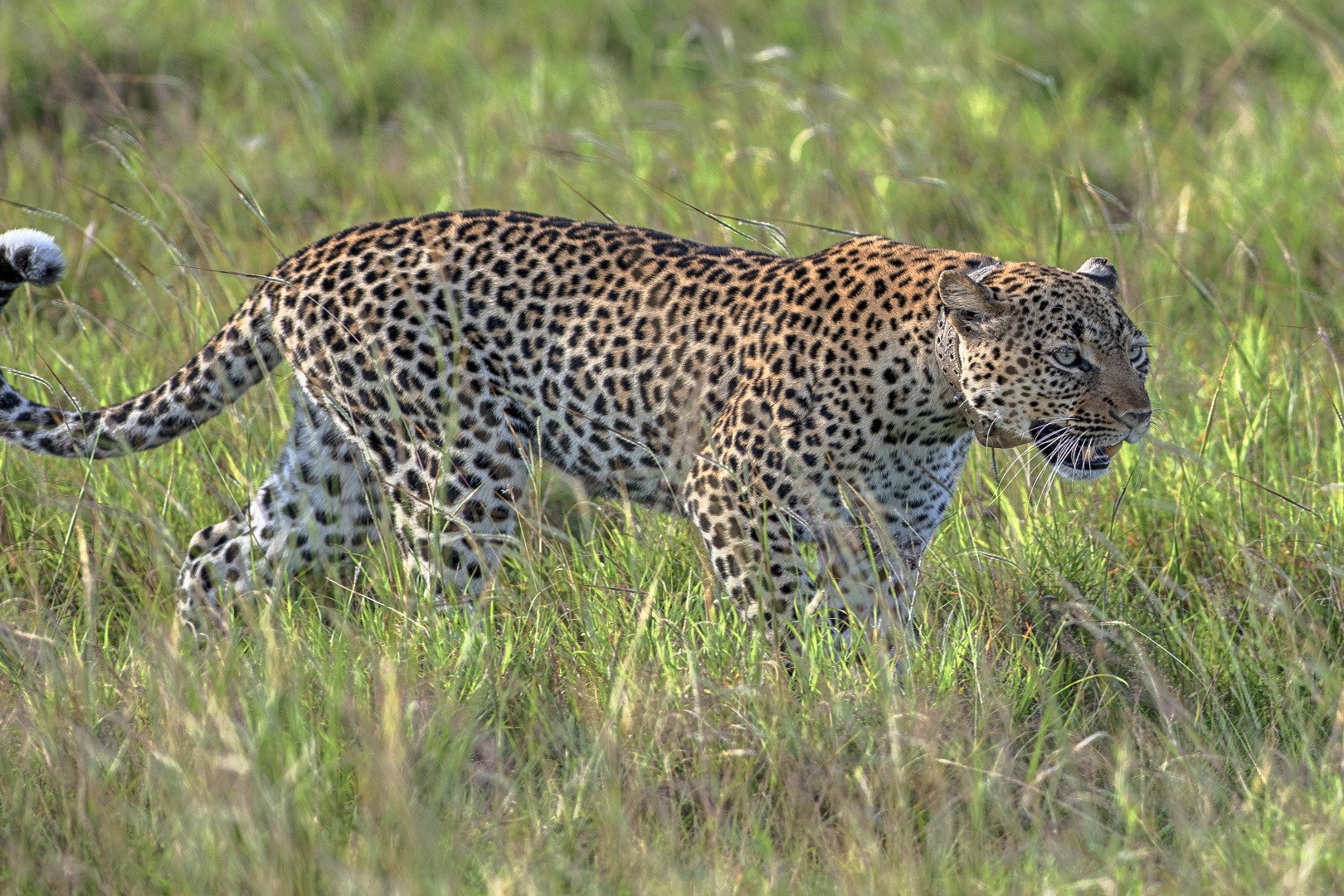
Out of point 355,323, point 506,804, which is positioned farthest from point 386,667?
point 355,323

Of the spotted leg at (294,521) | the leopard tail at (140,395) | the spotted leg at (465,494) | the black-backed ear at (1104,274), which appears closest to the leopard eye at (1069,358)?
the black-backed ear at (1104,274)

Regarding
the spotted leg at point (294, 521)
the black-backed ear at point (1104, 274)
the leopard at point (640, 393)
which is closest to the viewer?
the leopard at point (640, 393)

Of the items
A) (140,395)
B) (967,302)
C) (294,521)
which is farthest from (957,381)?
(140,395)

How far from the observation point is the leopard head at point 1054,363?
4.38 m

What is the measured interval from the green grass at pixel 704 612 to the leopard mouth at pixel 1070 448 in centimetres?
11

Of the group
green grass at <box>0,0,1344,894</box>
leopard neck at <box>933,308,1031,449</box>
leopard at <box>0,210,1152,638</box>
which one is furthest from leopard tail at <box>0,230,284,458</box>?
leopard neck at <box>933,308,1031,449</box>

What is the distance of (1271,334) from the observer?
21.0ft

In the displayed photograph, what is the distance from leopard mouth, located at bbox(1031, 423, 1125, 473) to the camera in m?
4.42

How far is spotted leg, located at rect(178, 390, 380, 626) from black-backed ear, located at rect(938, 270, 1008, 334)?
189 centimetres

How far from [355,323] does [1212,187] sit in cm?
430

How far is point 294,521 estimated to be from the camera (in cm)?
525

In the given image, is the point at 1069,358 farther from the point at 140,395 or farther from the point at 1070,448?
the point at 140,395

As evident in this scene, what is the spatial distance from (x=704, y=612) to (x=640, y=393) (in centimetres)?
67

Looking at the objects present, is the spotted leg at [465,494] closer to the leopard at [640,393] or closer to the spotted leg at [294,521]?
the leopard at [640,393]
